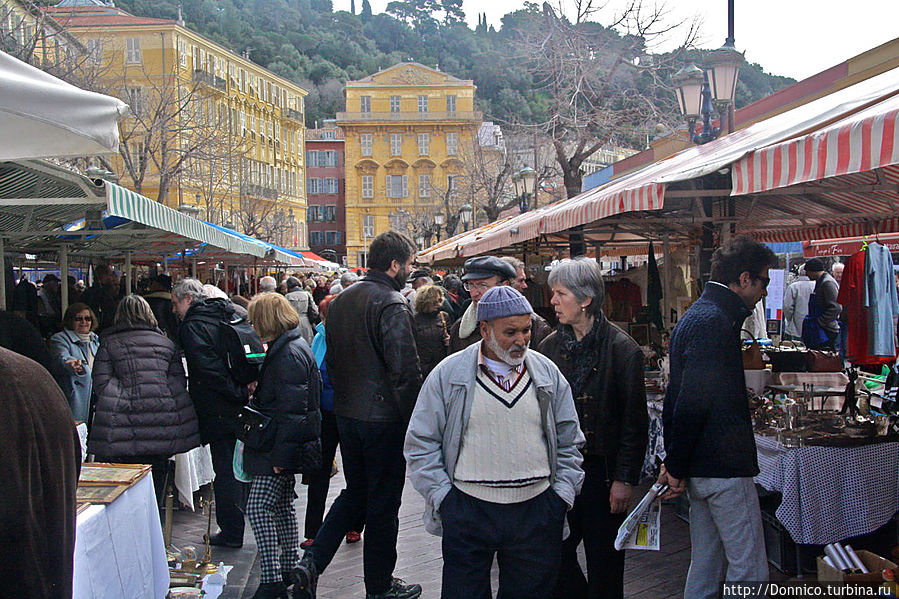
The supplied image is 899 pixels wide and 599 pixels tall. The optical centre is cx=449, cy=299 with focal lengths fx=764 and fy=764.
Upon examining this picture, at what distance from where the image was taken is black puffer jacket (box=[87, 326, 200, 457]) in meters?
4.69

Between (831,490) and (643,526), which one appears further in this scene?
(831,490)

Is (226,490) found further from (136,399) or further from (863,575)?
(863,575)

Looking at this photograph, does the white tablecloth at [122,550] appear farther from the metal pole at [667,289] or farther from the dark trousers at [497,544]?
the metal pole at [667,289]

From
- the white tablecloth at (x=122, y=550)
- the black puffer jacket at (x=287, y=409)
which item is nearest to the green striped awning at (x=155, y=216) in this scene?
the black puffer jacket at (x=287, y=409)

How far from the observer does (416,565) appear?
4992 mm

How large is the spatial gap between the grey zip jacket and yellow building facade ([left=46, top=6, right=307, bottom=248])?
16.3 meters

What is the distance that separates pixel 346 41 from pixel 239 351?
123 metres

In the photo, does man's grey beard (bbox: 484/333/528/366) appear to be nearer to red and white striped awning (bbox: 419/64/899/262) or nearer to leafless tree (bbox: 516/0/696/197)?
red and white striped awning (bbox: 419/64/899/262)

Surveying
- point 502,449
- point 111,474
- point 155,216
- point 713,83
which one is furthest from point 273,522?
point 713,83

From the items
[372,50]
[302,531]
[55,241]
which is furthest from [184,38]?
[372,50]

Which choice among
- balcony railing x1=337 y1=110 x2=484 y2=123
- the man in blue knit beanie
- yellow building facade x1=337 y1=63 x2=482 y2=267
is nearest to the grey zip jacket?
the man in blue knit beanie

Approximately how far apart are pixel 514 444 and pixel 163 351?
111 inches

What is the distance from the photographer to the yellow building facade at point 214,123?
23.6 metres

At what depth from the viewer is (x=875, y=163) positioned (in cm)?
258
